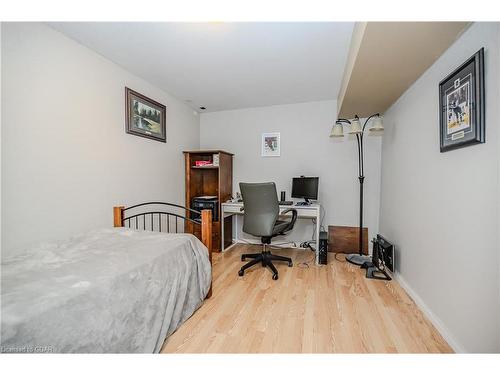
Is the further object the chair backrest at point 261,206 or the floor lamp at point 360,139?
the floor lamp at point 360,139

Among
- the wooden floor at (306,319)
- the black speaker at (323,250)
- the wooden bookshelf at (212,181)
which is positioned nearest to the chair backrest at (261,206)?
the wooden floor at (306,319)

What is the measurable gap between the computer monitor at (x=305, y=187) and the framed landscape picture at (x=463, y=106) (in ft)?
5.36

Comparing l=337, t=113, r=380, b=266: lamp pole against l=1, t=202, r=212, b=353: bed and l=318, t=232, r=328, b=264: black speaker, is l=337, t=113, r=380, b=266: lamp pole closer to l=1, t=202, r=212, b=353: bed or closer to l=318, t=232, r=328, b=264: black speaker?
l=318, t=232, r=328, b=264: black speaker

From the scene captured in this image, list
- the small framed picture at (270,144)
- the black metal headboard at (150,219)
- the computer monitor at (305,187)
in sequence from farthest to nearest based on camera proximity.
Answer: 1. the small framed picture at (270,144)
2. the computer monitor at (305,187)
3. the black metal headboard at (150,219)

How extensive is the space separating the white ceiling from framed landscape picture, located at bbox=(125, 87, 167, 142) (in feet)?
0.89

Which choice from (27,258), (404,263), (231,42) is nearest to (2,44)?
(27,258)

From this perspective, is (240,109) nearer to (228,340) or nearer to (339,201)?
(339,201)

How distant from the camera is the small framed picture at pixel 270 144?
358 centimetres

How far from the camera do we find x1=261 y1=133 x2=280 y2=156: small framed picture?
11.7ft

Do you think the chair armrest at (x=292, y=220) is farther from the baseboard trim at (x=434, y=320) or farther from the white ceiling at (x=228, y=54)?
the white ceiling at (x=228, y=54)

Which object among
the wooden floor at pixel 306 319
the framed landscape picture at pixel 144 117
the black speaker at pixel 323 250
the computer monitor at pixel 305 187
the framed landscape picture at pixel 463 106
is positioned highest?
the framed landscape picture at pixel 144 117

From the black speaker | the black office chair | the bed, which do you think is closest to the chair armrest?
the black office chair
